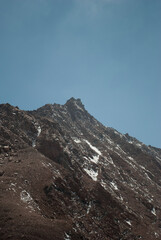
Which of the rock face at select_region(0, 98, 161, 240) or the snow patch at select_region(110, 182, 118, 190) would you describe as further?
the snow patch at select_region(110, 182, 118, 190)

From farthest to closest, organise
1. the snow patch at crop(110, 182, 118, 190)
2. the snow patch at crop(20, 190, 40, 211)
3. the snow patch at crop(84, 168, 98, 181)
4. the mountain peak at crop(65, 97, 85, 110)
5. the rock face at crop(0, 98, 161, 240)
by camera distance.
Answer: the mountain peak at crop(65, 97, 85, 110), the snow patch at crop(110, 182, 118, 190), the snow patch at crop(84, 168, 98, 181), the snow patch at crop(20, 190, 40, 211), the rock face at crop(0, 98, 161, 240)

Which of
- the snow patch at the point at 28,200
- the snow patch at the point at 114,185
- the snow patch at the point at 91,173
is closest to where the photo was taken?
the snow patch at the point at 28,200

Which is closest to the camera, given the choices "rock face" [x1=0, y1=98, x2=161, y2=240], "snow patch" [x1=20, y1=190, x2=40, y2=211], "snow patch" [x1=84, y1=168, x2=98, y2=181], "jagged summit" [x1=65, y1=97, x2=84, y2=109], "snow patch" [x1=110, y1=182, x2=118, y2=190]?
"rock face" [x1=0, y1=98, x2=161, y2=240]

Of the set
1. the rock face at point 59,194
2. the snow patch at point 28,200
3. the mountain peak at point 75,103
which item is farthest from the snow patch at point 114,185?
the mountain peak at point 75,103

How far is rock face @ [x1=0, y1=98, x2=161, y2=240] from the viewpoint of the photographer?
21094 millimetres

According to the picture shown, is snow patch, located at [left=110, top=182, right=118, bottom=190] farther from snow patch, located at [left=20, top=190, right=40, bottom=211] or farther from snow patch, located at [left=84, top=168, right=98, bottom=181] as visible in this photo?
snow patch, located at [left=20, top=190, right=40, bottom=211]

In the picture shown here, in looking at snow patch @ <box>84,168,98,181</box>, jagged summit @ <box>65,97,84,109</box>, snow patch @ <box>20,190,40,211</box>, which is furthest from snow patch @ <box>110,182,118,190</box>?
jagged summit @ <box>65,97,84,109</box>

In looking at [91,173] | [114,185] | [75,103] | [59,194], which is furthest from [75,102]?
[59,194]

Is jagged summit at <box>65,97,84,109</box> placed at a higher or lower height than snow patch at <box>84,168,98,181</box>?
higher

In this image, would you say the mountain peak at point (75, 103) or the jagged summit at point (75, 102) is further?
the jagged summit at point (75, 102)

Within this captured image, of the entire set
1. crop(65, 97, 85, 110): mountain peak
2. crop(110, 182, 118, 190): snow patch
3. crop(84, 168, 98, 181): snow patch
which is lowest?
crop(110, 182, 118, 190): snow patch

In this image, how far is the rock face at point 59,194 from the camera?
21094 millimetres

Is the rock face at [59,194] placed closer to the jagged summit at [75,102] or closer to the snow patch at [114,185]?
the snow patch at [114,185]

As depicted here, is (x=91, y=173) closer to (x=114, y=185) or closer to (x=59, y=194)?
(x=114, y=185)
